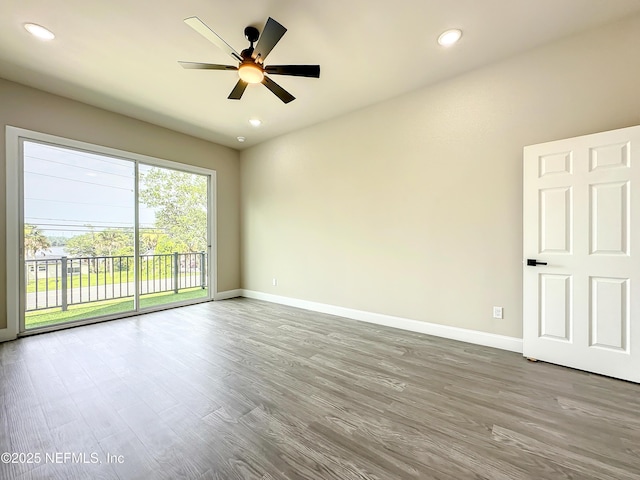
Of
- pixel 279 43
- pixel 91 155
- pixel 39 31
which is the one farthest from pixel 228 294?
pixel 279 43

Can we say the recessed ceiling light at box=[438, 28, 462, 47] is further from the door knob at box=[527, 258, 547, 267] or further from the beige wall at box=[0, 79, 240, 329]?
the beige wall at box=[0, 79, 240, 329]

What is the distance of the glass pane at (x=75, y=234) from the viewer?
343 centimetres

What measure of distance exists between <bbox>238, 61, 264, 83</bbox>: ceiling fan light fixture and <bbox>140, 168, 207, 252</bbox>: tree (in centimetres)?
297

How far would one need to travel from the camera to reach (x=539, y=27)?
2.34 meters

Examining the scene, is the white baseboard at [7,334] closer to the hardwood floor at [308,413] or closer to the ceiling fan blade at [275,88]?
the hardwood floor at [308,413]

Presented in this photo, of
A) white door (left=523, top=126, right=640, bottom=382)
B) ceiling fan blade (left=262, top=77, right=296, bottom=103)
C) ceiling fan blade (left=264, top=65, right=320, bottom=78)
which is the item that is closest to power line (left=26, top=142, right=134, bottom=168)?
ceiling fan blade (left=262, top=77, right=296, bottom=103)

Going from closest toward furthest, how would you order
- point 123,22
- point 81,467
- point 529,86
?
1. point 81,467
2. point 123,22
3. point 529,86

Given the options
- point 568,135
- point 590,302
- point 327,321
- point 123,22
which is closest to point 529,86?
point 568,135

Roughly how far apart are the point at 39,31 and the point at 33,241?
249cm

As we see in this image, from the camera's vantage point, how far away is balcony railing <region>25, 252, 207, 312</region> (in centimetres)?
368

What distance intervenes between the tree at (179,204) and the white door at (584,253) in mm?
5145

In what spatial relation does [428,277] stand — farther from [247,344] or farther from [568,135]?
[247,344]

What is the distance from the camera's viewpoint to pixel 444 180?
315 cm

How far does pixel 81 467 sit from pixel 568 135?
4431 mm
